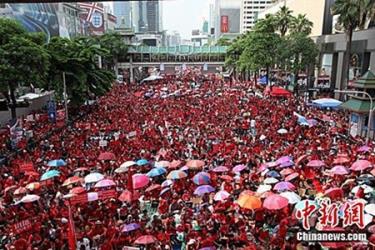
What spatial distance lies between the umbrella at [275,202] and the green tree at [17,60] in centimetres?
1895

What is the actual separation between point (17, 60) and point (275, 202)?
20.2 m

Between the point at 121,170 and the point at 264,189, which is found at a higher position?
the point at 264,189

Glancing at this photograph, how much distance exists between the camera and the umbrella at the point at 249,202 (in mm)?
12039

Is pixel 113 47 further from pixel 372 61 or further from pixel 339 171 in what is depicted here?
pixel 339 171

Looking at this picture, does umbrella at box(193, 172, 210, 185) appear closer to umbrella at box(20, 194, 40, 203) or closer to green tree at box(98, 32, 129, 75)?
umbrella at box(20, 194, 40, 203)

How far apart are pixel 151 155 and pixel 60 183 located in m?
4.81

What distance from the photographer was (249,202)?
39.6 feet

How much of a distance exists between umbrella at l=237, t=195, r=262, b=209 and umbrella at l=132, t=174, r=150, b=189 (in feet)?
13.2

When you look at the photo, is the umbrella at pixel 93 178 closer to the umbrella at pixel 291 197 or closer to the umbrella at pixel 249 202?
the umbrella at pixel 249 202

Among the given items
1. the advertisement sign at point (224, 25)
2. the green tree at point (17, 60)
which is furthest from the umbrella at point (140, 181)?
the advertisement sign at point (224, 25)

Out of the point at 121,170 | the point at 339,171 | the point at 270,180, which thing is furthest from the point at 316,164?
the point at 121,170

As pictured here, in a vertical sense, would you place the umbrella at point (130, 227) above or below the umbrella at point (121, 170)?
above

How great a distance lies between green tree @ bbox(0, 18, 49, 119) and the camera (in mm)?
25328

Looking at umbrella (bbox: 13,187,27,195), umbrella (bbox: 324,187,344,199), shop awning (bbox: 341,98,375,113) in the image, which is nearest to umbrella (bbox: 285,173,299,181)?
umbrella (bbox: 324,187,344,199)
